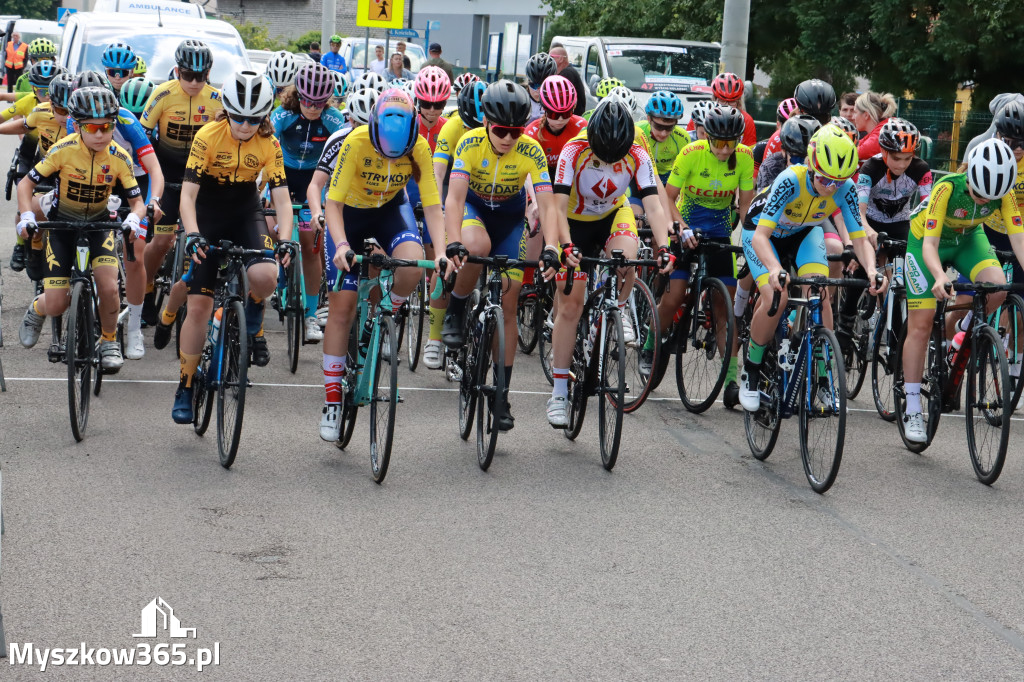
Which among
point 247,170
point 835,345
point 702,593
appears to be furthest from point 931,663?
point 247,170

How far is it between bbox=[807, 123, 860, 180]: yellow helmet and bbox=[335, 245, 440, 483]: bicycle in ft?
7.68

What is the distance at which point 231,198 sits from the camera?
26.7ft

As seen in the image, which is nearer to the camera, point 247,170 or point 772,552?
point 772,552

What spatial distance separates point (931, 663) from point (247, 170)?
498cm

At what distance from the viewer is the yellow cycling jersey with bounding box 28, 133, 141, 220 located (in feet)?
27.4

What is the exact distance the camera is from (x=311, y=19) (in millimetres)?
77500

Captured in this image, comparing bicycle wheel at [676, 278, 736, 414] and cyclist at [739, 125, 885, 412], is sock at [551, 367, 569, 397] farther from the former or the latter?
bicycle wheel at [676, 278, 736, 414]

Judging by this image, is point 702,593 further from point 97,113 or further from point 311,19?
point 311,19

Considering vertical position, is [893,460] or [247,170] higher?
[247,170]

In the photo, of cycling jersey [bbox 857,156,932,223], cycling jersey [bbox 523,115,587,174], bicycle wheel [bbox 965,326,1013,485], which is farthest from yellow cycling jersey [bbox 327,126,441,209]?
cycling jersey [bbox 857,156,932,223]

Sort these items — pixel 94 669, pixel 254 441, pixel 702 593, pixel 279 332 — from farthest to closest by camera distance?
1. pixel 279 332
2. pixel 254 441
3. pixel 702 593
4. pixel 94 669

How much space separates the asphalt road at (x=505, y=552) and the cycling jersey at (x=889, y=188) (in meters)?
2.04

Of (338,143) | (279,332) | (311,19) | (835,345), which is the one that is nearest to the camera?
(835,345)

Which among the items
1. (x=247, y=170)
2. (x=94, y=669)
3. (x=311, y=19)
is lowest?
(x=94, y=669)
